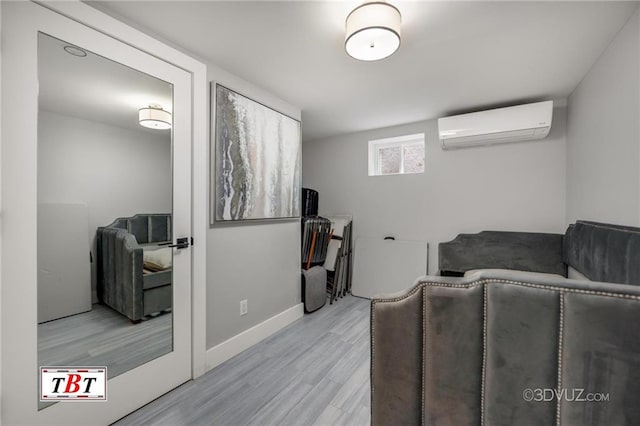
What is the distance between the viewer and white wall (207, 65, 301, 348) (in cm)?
204

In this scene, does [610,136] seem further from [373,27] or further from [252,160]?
[252,160]

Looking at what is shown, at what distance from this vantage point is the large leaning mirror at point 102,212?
128cm

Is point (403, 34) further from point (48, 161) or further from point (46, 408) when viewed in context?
point (46, 408)

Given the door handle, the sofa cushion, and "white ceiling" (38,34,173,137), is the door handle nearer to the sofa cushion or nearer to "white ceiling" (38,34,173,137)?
"white ceiling" (38,34,173,137)

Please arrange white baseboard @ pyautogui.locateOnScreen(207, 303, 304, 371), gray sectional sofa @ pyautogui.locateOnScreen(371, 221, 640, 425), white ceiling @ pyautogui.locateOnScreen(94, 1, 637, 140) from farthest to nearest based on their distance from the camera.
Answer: white baseboard @ pyautogui.locateOnScreen(207, 303, 304, 371) < white ceiling @ pyautogui.locateOnScreen(94, 1, 637, 140) < gray sectional sofa @ pyautogui.locateOnScreen(371, 221, 640, 425)

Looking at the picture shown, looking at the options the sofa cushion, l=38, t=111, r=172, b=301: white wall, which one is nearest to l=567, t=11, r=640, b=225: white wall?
the sofa cushion

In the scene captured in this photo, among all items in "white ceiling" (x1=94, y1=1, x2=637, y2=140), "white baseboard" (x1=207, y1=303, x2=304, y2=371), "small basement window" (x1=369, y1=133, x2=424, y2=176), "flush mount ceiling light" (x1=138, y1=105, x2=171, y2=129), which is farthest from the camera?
"small basement window" (x1=369, y1=133, x2=424, y2=176)

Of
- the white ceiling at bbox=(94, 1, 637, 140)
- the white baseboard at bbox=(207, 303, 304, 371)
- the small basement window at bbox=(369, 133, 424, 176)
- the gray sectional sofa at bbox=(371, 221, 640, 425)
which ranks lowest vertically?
the white baseboard at bbox=(207, 303, 304, 371)

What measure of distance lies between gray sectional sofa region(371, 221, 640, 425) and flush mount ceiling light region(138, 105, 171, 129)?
1.67m

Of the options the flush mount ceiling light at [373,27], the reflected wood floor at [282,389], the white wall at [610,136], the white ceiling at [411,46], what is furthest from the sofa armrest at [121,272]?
the white wall at [610,136]

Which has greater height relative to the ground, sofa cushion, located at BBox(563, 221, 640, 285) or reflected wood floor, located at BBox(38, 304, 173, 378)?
sofa cushion, located at BBox(563, 221, 640, 285)

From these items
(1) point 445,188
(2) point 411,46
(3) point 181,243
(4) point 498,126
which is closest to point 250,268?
(3) point 181,243

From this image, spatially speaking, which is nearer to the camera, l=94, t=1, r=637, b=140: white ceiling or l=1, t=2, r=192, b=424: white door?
l=1, t=2, r=192, b=424: white door

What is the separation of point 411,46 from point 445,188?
72.6 inches
